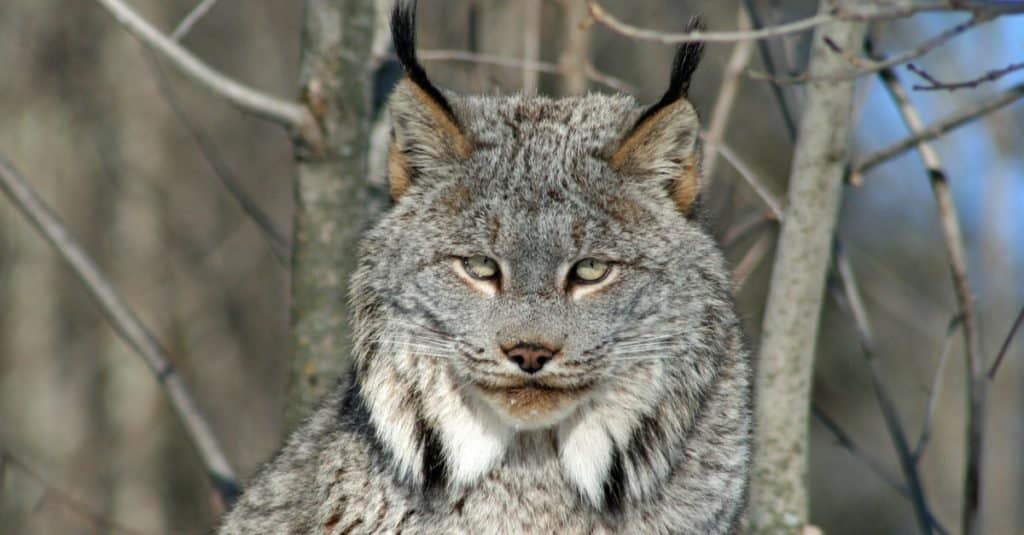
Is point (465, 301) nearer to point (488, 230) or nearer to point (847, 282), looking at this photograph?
point (488, 230)

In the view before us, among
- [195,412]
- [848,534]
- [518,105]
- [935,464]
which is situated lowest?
[848,534]

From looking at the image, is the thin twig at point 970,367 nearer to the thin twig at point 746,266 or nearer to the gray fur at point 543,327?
the thin twig at point 746,266

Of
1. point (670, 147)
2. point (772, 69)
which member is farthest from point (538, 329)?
point (772, 69)

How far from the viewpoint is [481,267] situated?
171 inches

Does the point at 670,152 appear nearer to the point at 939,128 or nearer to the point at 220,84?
the point at 939,128

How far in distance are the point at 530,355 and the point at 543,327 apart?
12 cm

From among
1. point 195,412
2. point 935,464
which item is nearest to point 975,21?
point 195,412

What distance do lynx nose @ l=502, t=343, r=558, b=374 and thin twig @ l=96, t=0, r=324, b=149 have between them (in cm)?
205

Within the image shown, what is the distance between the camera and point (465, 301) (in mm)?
4297

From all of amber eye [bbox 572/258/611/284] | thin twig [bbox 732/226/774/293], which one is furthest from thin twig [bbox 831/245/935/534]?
amber eye [bbox 572/258/611/284]

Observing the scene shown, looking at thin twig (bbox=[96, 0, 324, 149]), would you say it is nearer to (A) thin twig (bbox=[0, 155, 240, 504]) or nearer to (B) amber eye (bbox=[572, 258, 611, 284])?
(A) thin twig (bbox=[0, 155, 240, 504])

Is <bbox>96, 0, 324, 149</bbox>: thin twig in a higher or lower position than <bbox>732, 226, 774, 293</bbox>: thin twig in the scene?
higher

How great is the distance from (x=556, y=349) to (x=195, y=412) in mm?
2428

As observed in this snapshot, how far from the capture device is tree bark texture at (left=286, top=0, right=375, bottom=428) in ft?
18.8
